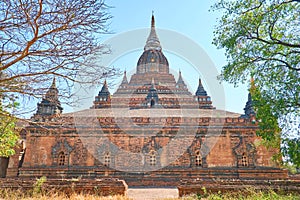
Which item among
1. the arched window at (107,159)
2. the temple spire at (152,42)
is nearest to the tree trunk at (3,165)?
the arched window at (107,159)

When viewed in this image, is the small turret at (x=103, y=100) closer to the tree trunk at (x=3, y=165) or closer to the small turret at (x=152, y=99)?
the small turret at (x=152, y=99)

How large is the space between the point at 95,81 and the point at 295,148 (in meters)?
5.80

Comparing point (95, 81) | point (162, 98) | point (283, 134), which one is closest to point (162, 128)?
point (162, 98)

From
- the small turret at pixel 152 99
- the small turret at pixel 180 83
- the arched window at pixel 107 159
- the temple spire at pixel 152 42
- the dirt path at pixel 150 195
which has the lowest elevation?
the dirt path at pixel 150 195

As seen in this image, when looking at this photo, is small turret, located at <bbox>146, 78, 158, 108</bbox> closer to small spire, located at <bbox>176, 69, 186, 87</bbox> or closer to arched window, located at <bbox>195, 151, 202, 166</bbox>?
small spire, located at <bbox>176, 69, 186, 87</bbox>

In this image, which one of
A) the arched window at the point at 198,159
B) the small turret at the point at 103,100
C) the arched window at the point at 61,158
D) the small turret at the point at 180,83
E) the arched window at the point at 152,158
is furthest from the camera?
the small turret at the point at 180,83

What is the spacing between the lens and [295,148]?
7.28 metres

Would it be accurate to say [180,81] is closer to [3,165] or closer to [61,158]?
[61,158]

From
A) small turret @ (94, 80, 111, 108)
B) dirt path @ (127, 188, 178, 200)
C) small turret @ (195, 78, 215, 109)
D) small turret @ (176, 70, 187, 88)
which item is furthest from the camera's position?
small turret @ (176, 70, 187, 88)

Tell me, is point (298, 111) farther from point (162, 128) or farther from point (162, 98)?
point (162, 98)

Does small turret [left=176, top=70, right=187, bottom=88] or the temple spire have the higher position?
the temple spire

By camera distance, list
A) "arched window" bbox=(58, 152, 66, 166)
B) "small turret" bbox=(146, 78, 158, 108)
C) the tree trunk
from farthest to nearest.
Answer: "small turret" bbox=(146, 78, 158, 108) < the tree trunk < "arched window" bbox=(58, 152, 66, 166)

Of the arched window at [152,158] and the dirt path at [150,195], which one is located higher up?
the arched window at [152,158]

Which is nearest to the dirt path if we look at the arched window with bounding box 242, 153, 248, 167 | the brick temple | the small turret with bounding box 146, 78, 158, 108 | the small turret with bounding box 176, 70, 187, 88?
the brick temple
